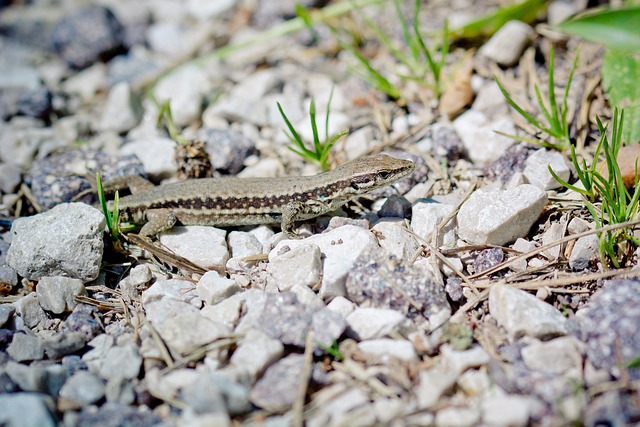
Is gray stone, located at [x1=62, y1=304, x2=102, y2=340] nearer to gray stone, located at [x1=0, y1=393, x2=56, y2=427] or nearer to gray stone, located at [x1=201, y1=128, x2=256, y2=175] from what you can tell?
gray stone, located at [x1=0, y1=393, x2=56, y2=427]

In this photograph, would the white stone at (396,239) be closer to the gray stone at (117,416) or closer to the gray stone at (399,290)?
the gray stone at (399,290)

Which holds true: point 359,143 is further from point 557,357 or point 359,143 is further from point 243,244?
point 557,357

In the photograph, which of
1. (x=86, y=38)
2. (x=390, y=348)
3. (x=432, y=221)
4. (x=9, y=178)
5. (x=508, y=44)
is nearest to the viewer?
(x=390, y=348)

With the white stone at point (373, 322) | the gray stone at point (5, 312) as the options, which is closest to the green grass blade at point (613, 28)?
the white stone at point (373, 322)

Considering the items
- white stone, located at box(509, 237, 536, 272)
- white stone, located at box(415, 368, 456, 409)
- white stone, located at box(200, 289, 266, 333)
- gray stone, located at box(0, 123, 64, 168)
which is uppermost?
gray stone, located at box(0, 123, 64, 168)

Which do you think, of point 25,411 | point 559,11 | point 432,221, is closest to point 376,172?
point 432,221

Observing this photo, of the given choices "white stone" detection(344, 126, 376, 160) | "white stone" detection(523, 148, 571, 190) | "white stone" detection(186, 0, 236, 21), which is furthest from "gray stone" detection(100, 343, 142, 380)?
"white stone" detection(186, 0, 236, 21)
